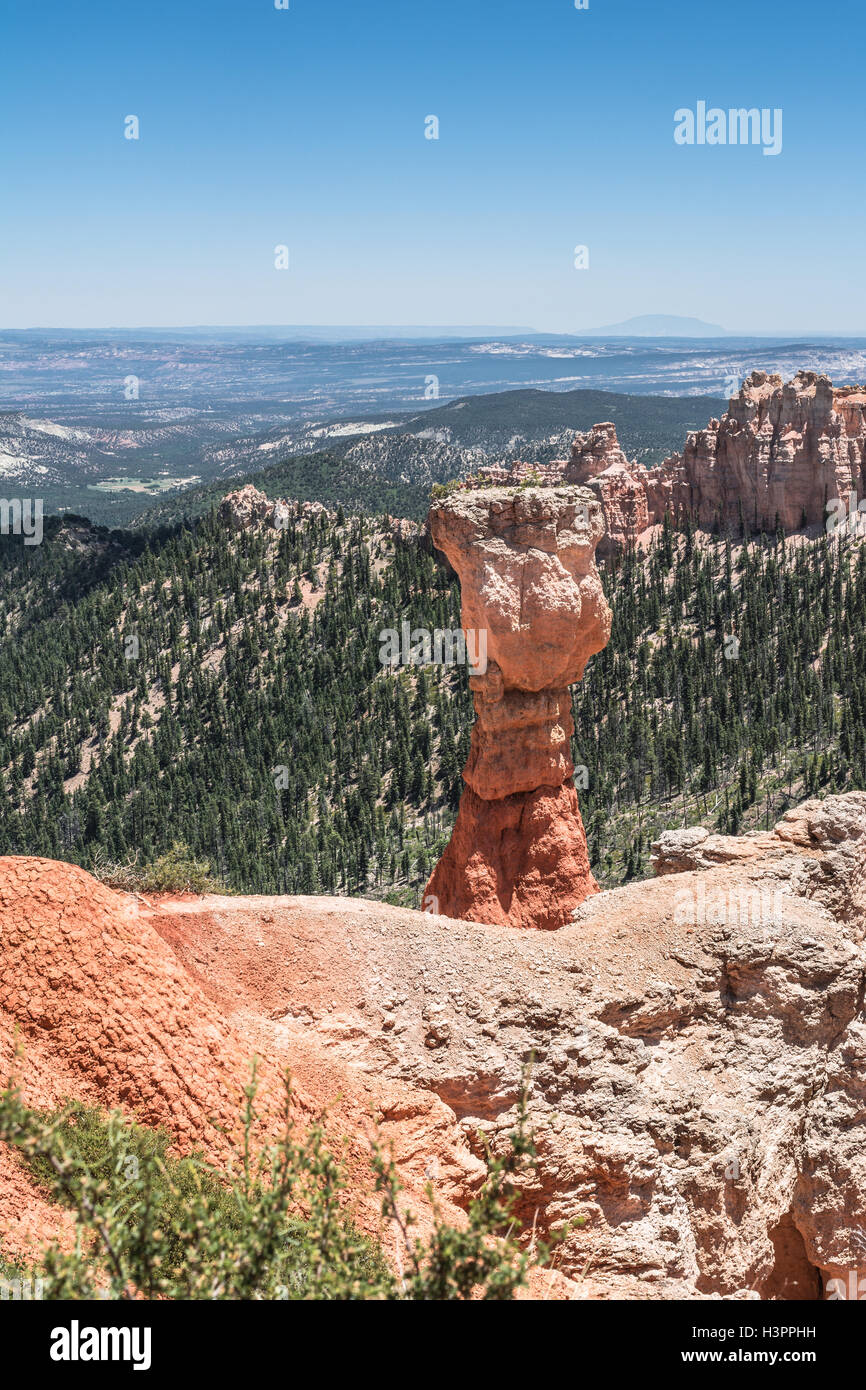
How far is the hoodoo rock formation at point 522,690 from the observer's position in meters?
24.2

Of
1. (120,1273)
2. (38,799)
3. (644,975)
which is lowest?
(38,799)

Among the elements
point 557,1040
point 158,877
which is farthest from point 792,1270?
point 158,877

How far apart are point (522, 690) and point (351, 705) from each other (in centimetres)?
7570

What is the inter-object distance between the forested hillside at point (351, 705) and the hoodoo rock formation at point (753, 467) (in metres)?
4.59

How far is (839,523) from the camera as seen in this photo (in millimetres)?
109938

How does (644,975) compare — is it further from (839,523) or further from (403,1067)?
(839,523)

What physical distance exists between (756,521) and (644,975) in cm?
10877

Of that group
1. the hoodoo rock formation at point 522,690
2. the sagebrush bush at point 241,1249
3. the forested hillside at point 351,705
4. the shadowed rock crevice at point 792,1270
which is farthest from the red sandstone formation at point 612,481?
the sagebrush bush at point 241,1249

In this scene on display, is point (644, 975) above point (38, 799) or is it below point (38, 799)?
above

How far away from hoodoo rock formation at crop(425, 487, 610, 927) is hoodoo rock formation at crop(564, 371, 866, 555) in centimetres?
8579

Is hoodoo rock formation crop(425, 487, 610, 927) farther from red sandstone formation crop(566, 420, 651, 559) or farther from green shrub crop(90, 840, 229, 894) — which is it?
red sandstone formation crop(566, 420, 651, 559)

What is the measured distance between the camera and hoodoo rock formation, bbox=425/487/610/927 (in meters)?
24.2
